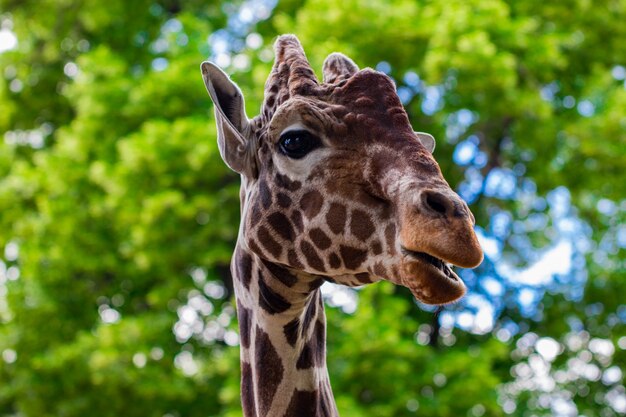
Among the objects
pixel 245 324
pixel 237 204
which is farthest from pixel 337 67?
pixel 237 204

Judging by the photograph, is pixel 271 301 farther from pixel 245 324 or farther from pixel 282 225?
pixel 282 225

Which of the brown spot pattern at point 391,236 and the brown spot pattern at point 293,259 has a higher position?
the brown spot pattern at point 391,236

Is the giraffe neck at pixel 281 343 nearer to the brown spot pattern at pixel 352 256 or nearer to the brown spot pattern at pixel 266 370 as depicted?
the brown spot pattern at pixel 266 370

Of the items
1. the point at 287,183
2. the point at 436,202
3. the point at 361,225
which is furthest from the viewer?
the point at 287,183

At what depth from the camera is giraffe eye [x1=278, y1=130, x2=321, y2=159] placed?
299cm

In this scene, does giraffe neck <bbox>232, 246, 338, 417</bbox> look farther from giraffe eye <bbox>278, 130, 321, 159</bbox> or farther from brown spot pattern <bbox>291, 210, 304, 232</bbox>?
giraffe eye <bbox>278, 130, 321, 159</bbox>

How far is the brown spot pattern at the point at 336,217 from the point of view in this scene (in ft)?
9.52

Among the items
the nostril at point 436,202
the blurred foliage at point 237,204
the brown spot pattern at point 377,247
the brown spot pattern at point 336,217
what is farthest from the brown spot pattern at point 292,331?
the blurred foliage at point 237,204

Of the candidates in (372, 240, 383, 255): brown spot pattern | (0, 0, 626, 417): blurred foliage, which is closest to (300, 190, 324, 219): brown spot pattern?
(372, 240, 383, 255): brown spot pattern

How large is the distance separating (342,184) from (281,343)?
2.33 ft

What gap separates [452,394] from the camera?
36.9 feet

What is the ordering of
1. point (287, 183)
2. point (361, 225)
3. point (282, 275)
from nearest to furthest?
point (361, 225), point (287, 183), point (282, 275)

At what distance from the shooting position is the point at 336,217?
292 cm

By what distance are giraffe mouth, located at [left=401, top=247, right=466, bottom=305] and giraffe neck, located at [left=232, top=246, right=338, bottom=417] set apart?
68 cm
